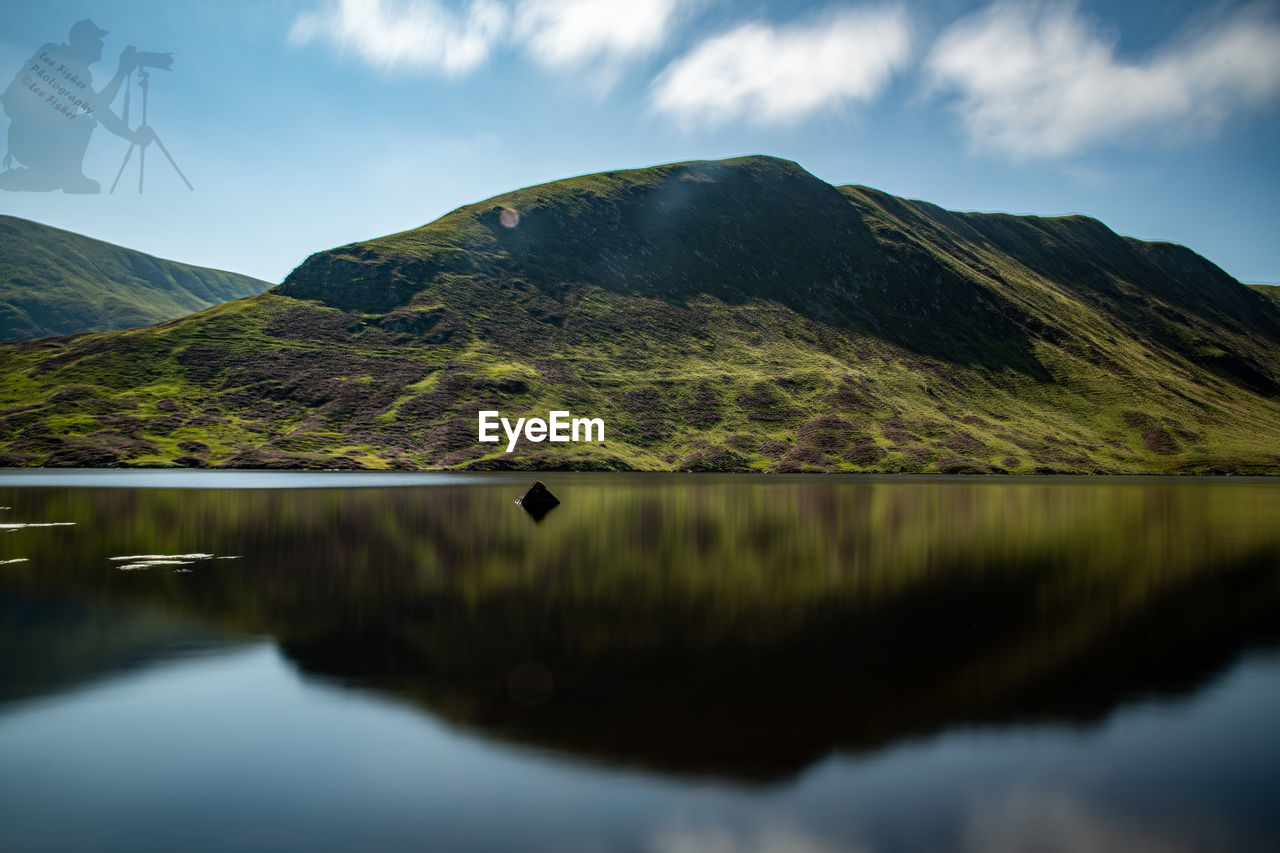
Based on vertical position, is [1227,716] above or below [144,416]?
below

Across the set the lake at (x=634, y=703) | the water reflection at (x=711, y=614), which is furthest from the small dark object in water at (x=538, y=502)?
the lake at (x=634, y=703)

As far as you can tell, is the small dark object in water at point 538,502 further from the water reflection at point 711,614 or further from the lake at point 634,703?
the lake at point 634,703

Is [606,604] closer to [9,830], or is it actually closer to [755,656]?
[755,656]

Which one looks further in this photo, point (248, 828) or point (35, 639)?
point (35, 639)

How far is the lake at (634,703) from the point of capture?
11992mm

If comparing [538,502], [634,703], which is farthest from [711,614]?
[538,502]

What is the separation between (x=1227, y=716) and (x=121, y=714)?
2586 cm

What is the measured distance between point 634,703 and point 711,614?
9782 millimetres

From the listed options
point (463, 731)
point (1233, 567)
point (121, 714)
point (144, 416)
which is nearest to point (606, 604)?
point (463, 731)

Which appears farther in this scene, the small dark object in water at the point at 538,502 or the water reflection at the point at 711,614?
the small dark object in water at the point at 538,502

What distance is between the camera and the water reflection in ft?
53.9

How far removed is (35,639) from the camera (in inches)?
906

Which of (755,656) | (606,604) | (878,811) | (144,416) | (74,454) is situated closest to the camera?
(878,811)

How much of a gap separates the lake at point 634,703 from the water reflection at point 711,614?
0.15m
